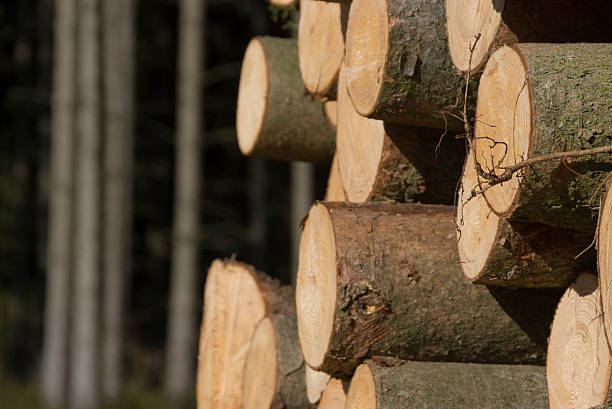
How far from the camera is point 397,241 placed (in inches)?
106

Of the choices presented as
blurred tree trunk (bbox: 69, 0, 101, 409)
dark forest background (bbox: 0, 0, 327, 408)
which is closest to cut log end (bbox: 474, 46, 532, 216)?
blurred tree trunk (bbox: 69, 0, 101, 409)

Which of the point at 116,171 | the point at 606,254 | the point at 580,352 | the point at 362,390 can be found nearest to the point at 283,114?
the point at 362,390

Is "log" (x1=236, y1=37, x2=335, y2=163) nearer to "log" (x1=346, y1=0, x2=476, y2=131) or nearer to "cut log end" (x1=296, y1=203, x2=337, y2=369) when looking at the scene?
"cut log end" (x1=296, y1=203, x2=337, y2=369)

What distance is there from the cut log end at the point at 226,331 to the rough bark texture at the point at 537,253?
1262mm

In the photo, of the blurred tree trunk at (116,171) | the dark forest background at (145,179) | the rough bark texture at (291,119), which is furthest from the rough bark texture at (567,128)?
the dark forest background at (145,179)

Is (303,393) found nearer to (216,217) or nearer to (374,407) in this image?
(374,407)

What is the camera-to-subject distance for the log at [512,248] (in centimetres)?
233

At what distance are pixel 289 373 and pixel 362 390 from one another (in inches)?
22.0

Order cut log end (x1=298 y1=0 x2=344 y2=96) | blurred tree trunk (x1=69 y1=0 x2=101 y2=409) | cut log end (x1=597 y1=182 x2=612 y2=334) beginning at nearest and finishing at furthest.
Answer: cut log end (x1=597 y1=182 x2=612 y2=334), cut log end (x1=298 y1=0 x2=344 y2=96), blurred tree trunk (x1=69 y1=0 x2=101 y2=409)

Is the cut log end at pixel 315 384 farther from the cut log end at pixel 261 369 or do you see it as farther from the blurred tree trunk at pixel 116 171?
the blurred tree trunk at pixel 116 171

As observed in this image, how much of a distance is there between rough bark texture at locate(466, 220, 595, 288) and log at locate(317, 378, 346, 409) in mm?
674

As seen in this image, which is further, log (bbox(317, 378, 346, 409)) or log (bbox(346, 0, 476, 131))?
log (bbox(317, 378, 346, 409))

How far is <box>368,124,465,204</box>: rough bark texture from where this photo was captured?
2.88 m

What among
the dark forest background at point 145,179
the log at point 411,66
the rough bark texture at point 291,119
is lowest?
the dark forest background at point 145,179
